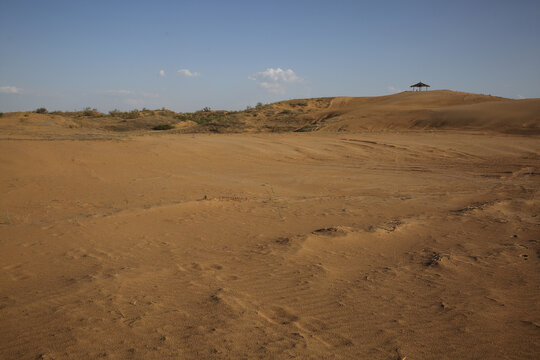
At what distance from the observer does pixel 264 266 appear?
3.92 meters

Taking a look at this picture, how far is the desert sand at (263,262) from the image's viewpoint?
8.80 ft

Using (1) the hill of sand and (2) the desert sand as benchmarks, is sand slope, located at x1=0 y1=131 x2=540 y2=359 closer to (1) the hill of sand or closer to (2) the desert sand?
(2) the desert sand

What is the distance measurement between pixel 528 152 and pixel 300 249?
11.7 metres

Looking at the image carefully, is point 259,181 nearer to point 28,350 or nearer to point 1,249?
point 1,249

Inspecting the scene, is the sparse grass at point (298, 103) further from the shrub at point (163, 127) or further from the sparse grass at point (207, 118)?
the shrub at point (163, 127)

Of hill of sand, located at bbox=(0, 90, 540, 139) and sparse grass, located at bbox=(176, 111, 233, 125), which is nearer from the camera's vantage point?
hill of sand, located at bbox=(0, 90, 540, 139)

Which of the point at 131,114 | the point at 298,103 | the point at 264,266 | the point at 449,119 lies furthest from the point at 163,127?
the point at 264,266

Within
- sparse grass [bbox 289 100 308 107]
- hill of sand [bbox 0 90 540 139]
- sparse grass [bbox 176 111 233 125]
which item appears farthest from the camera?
sparse grass [bbox 289 100 308 107]

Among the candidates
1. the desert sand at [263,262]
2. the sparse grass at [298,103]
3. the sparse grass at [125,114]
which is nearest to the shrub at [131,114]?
the sparse grass at [125,114]

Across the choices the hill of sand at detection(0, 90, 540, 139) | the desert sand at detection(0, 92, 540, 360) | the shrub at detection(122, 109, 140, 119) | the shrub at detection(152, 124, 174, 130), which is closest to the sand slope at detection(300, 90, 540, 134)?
the hill of sand at detection(0, 90, 540, 139)

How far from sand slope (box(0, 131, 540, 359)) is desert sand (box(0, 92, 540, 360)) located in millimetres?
19

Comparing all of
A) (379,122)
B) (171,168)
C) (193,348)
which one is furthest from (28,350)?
(379,122)

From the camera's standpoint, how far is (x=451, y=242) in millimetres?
4551

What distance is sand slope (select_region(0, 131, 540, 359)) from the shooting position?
2.67 metres
